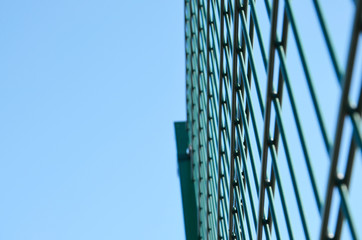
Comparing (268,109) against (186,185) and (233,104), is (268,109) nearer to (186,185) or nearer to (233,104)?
(233,104)

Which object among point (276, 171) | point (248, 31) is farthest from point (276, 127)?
point (248, 31)

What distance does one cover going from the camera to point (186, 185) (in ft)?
114

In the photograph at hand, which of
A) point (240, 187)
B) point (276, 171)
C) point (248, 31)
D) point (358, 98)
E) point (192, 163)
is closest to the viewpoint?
point (358, 98)

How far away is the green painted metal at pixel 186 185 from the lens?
32.7 meters

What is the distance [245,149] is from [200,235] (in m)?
16.0

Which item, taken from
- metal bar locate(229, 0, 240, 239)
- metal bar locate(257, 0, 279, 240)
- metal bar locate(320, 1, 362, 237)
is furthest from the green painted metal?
metal bar locate(320, 1, 362, 237)

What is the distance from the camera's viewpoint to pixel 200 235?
31.3 meters

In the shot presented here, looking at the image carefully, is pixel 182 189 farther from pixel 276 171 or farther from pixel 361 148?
pixel 361 148

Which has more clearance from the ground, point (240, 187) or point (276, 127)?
point (276, 127)

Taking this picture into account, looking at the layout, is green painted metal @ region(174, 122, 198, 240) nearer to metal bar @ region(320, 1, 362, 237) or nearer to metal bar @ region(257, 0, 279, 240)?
metal bar @ region(257, 0, 279, 240)

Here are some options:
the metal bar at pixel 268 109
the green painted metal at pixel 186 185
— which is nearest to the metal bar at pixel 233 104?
the metal bar at pixel 268 109

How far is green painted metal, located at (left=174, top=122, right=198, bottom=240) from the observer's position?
3272 centimetres

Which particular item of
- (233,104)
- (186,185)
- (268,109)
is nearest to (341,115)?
(268,109)

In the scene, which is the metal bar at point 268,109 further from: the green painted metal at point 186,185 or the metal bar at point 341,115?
the green painted metal at point 186,185
